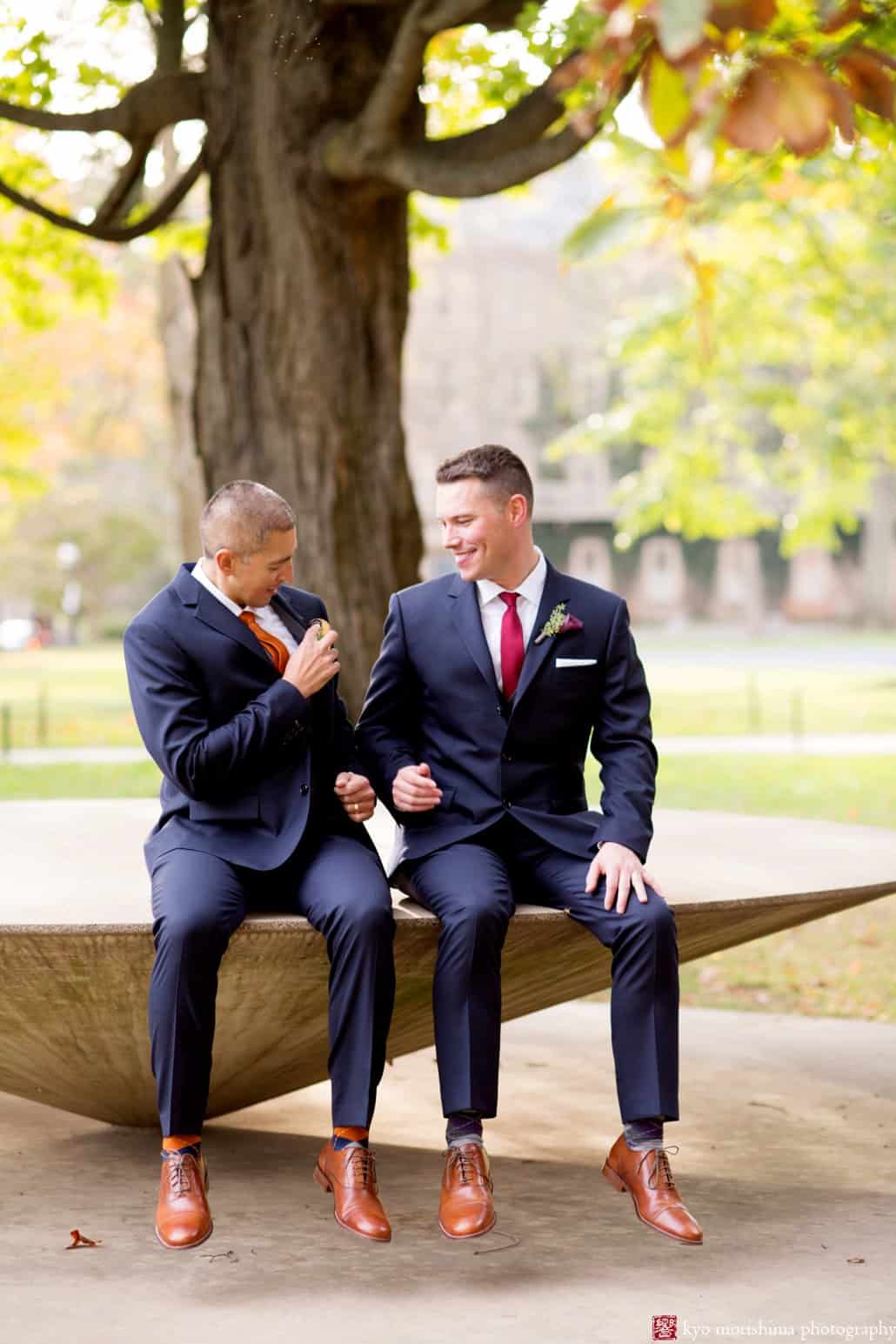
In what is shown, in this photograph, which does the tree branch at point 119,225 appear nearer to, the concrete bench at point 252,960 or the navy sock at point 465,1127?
the concrete bench at point 252,960

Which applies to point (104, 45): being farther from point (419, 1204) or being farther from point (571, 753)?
point (419, 1204)

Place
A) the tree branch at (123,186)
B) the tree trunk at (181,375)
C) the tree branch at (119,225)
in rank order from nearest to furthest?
the tree branch at (119,225) → the tree branch at (123,186) → the tree trunk at (181,375)

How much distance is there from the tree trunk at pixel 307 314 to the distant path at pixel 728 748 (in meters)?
9.11

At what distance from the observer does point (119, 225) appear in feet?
27.9

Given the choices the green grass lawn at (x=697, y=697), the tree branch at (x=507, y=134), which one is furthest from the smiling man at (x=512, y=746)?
the green grass lawn at (x=697, y=697)

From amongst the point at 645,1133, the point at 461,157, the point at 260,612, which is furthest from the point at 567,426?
the point at 645,1133

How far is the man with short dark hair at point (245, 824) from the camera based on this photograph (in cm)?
388

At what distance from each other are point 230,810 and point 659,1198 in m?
1.30

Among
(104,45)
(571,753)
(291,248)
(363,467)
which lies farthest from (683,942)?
(104,45)

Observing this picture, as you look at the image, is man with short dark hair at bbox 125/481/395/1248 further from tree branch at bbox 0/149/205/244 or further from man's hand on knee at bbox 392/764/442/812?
tree branch at bbox 0/149/205/244

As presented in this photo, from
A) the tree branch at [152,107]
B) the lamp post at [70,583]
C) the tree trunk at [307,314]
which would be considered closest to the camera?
the tree trunk at [307,314]

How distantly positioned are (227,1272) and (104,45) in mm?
8761

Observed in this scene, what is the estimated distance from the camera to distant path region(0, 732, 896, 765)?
16.9m

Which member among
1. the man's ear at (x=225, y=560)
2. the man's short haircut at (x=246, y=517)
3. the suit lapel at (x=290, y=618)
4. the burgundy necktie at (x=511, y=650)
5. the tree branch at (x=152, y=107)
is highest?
the tree branch at (x=152, y=107)
